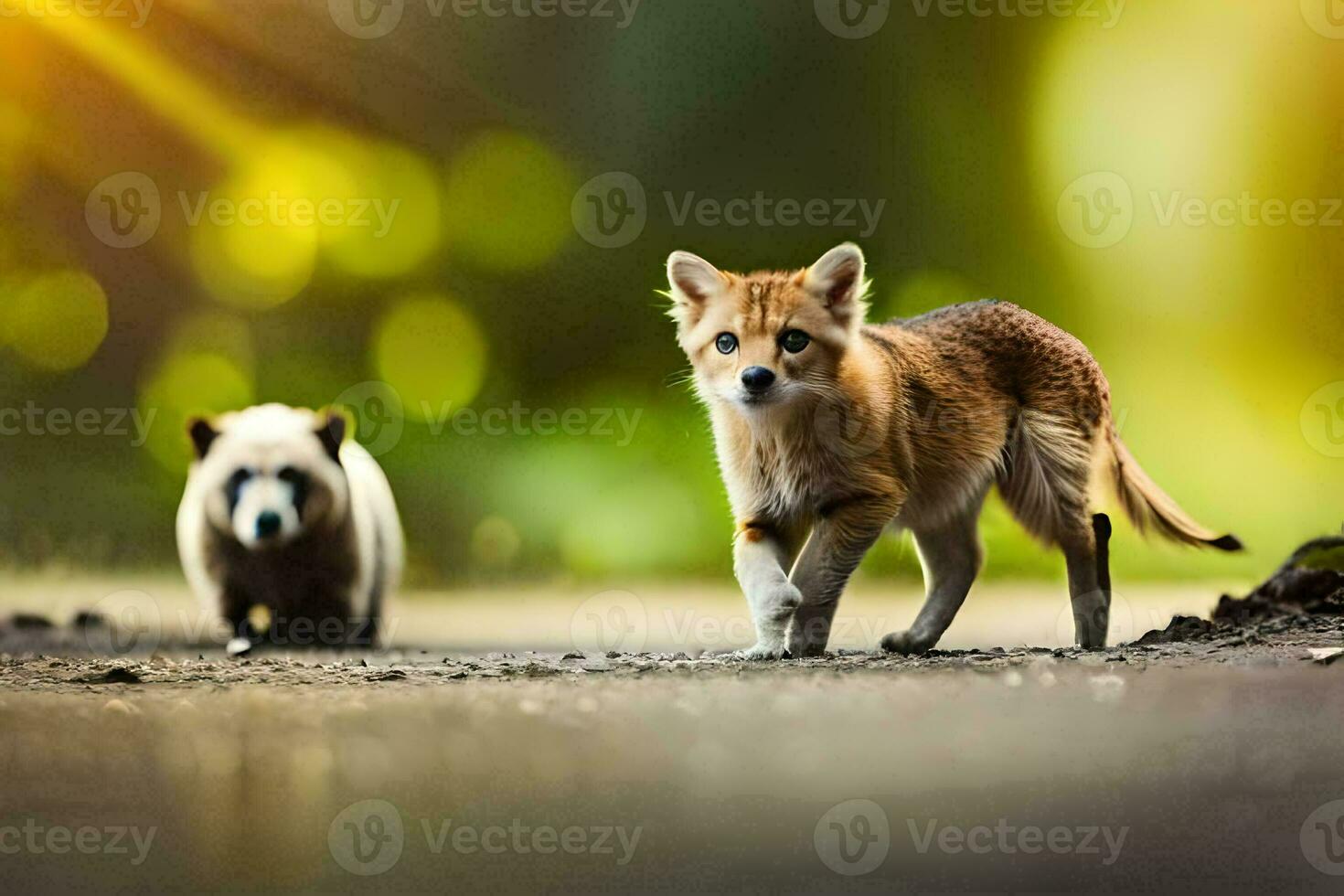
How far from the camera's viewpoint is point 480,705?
7.50 feet

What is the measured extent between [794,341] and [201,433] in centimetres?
158

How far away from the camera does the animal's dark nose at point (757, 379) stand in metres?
2.76

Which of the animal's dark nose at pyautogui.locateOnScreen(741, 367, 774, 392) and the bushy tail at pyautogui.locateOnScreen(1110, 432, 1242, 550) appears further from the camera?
the bushy tail at pyautogui.locateOnScreen(1110, 432, 1242, 550)

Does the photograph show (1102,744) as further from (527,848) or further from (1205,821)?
(527,848)

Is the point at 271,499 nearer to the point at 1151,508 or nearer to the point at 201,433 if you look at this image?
the point at 201,433

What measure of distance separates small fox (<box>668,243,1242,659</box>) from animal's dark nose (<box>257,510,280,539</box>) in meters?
1.13

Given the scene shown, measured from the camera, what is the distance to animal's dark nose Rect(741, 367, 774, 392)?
2758mm

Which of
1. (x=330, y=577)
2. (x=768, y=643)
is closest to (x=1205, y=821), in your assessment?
(x=768, y=643)

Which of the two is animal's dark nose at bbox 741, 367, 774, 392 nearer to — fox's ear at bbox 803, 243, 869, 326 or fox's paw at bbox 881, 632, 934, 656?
fox's ear at bbox 803, 243, 869, 326

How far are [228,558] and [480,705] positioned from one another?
1.43 metres

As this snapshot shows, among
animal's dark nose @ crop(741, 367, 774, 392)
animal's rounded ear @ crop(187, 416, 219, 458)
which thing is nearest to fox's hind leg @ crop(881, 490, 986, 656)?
animal's dark nose @ crop(741, 367, 774, 392)

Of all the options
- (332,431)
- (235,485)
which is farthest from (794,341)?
(235,485)

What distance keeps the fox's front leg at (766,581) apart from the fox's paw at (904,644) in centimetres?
37

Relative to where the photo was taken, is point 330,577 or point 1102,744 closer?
point 1102,744
